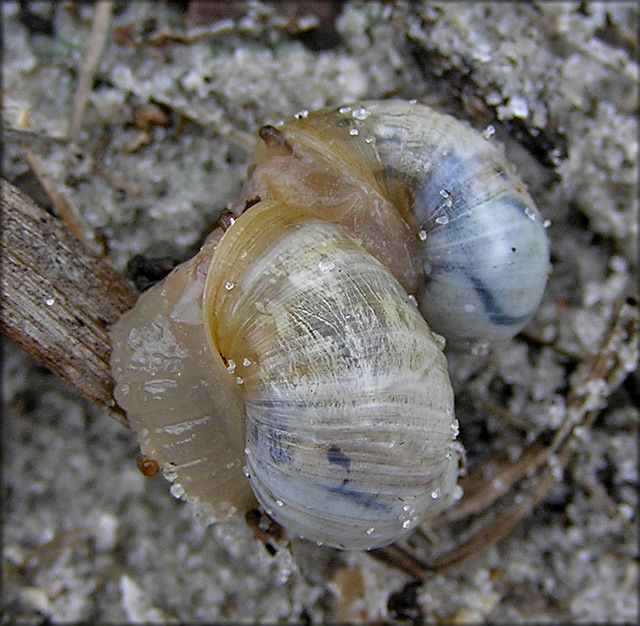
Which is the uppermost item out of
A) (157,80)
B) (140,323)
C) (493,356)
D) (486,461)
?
(157,80)

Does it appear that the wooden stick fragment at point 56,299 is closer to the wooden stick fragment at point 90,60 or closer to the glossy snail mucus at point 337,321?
the glossy snail mucus at point 337,321

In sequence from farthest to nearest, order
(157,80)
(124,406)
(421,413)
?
(157,80) → (124,406) → (421,413)

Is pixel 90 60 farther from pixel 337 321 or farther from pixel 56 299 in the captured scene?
pixel 337 321

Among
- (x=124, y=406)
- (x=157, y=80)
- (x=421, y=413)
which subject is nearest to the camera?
(x=421, y=413)

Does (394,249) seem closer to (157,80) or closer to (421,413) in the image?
(421,413)

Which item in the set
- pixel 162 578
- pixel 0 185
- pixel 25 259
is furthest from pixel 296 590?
pixel 0 185

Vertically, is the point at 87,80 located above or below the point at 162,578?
above

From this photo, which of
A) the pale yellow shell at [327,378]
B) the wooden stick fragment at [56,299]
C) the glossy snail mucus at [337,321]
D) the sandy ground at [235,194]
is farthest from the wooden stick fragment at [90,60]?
the pale yellow shell at [327,378]
